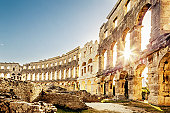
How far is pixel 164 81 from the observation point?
34.0ft

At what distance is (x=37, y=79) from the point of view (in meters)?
47.1

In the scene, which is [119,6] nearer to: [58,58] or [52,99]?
[52,99]

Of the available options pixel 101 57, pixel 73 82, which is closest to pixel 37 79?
pixel 73 82

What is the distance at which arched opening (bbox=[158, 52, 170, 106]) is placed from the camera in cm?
1011

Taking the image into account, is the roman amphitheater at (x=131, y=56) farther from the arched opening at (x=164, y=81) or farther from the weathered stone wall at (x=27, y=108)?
the weathered stone wall at (x=27, y=108)

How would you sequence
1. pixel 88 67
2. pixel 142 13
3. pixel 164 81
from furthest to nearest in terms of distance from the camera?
1. pixel 88 67
2. pixel 142 13
3. pixel 164 81

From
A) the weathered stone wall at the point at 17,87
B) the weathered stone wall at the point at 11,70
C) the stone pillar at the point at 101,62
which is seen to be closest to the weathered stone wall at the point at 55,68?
the weathered stone wall at the point at 11,70

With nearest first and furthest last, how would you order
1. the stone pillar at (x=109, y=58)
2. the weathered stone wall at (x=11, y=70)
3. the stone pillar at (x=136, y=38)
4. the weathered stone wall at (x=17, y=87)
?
the weathered stone wall at (x=17, y=87), the stone pillar at (x=136, y=38), the stone pillar at (x=109, y=58), the weathered stone wall at (x=11, y=70)

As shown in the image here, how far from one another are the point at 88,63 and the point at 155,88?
2013cm

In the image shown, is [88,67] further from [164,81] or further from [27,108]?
[27,108]

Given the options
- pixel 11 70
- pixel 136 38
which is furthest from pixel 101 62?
pixel 11 70

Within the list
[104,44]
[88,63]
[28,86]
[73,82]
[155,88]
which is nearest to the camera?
[155,88]

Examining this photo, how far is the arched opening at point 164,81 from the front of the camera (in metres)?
10.1

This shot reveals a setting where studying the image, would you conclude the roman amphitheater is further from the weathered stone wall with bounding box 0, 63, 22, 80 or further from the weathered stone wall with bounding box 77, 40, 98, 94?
the weathered stone wall with bounding box 0, 63, 22, 80
